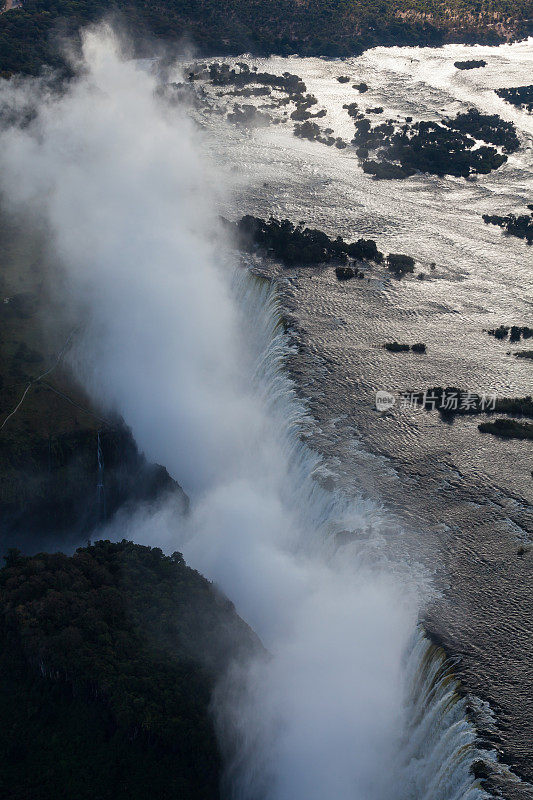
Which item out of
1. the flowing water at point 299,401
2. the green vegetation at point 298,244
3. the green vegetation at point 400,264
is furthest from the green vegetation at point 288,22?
the green vegetation at point 400,264

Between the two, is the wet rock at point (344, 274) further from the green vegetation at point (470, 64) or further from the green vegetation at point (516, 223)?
the green vegetation at point (470, 64)

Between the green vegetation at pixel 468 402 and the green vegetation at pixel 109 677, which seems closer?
the green vegetation at pixel 109 677

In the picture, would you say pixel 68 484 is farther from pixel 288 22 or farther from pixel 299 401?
pixel 288 22

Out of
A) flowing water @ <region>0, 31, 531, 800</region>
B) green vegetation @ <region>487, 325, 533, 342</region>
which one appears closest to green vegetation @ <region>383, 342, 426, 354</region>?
flowing water @ <region>0, 31, 531, 800</region>

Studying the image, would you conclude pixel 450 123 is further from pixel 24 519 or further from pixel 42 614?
pixel 42 614

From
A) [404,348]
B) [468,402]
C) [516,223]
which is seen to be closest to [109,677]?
[468,402]

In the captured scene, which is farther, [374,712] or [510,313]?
[510,313]

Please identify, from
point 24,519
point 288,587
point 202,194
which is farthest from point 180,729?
point 202,194
